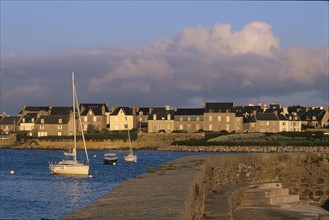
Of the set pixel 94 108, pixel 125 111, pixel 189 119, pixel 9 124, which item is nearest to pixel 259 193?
pixel 189 119

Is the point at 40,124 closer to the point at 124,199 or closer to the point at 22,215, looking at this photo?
the point at 22,215

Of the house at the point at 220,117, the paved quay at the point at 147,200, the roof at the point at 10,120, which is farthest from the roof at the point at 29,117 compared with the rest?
the paved quay at the point at 147,200

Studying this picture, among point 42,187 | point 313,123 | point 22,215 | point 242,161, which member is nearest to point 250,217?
point 242,161

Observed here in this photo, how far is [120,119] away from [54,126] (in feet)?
45.6

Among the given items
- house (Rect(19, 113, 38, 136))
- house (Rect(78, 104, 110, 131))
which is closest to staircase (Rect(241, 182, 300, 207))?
→ house (Rect(78, 104, 110, 131))

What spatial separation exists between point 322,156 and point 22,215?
11049 mm

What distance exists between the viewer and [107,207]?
1010 centimetres

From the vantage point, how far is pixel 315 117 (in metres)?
148

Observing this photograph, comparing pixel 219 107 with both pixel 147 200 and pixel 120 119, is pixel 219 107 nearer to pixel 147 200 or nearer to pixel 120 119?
pixel 120 119

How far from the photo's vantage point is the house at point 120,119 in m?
142

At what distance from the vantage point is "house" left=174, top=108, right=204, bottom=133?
138625 millimetres

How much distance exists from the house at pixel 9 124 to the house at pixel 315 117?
63966mm

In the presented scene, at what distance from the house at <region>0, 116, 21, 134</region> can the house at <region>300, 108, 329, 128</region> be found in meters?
64.0

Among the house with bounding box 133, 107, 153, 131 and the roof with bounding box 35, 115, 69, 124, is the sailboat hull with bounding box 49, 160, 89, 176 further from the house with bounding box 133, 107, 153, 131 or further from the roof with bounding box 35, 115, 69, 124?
the house with bounding box 133, 107, 153, 131
